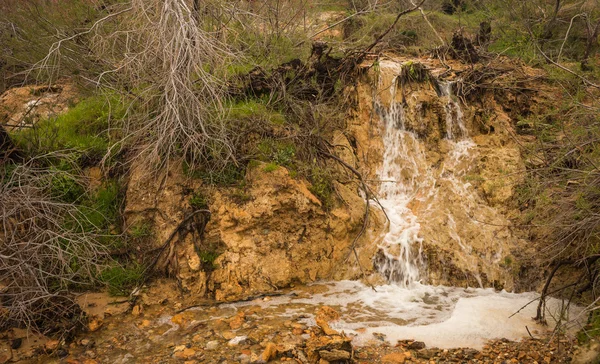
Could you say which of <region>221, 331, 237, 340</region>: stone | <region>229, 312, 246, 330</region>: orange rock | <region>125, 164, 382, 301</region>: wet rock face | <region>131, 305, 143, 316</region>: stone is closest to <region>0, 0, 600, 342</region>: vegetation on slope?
<region>125, 164, 382, 301</region>: wet rock face

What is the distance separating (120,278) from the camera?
5793 millimetres

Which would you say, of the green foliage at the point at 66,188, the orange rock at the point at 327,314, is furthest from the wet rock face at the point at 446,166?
the green foliage at the point at 66,188

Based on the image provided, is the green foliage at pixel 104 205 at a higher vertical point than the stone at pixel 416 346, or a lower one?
higher

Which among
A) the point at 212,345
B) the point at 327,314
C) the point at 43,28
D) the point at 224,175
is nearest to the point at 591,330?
the point at 327,314

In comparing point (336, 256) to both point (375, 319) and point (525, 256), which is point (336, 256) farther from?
point (525, 256)

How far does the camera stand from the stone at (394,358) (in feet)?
15.0

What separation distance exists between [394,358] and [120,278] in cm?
329

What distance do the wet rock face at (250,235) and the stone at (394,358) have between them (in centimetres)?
177

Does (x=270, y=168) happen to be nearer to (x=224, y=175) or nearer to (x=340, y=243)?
(x=224, y=175)

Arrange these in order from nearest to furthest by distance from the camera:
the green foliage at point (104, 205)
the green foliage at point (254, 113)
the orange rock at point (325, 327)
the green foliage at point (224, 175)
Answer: the orange rock at point (325, 327) < the green foliage at point (104, 205) < the green foliage at point (224, 175) < the green foliage at point (254, 113)

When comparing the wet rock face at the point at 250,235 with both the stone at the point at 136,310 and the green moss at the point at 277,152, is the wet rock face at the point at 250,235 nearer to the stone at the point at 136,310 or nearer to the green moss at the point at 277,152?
the green moss at the point at 277,152

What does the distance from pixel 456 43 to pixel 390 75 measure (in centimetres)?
215

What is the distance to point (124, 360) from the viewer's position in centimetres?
461

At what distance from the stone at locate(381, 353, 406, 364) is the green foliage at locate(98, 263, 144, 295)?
3015 mm
